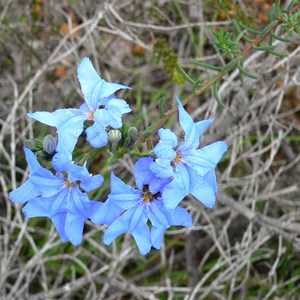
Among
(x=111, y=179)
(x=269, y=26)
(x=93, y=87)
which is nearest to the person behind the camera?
(x=111, y=179)

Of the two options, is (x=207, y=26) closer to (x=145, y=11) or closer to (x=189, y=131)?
(x=145, y=11)

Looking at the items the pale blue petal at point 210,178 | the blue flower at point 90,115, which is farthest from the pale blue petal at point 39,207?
the pale blue petal at point 210,178

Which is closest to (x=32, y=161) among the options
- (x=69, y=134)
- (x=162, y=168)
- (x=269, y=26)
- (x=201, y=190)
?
(x=69, y=134)

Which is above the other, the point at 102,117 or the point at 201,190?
the point at 102,117

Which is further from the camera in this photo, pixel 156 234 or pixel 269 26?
pixel 269 26

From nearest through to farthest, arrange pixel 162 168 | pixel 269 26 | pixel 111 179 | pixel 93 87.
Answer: pixel 162 168, pixel 111 179, pixel 93 87, pixel 269 26

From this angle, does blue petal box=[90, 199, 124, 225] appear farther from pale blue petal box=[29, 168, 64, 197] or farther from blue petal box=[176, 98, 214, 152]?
blue petal box=[176, 98, 214, 152]

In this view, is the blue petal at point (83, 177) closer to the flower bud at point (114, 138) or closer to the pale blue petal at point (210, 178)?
the flower bud at point (114, 138)

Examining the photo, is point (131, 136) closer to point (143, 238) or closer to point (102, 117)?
point (102, 117)

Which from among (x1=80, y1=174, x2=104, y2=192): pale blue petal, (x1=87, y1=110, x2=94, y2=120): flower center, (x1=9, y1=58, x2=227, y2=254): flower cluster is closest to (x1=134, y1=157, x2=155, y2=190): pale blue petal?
(x1=9, y1=58, x2=227, y2=254): flower cluster
